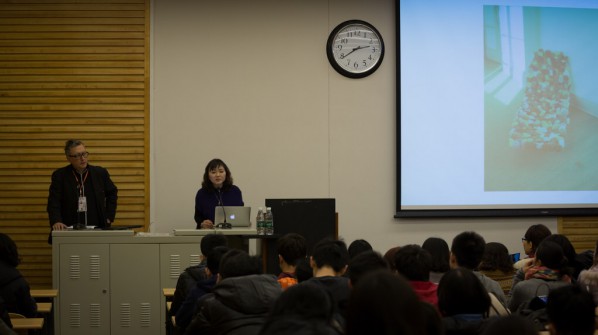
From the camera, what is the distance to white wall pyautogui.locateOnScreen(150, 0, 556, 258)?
26.5 ft

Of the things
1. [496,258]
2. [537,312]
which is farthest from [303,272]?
[496,258]

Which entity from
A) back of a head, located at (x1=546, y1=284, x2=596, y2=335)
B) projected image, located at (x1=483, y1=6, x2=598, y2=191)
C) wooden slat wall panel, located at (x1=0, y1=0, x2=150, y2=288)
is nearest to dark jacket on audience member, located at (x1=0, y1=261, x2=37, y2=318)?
wooden slat wall panel, located at (x1=0, y1=0, x2=150, y2=288)

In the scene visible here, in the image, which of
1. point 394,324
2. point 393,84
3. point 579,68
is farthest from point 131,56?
point 394,324

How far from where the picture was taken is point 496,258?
5.50m

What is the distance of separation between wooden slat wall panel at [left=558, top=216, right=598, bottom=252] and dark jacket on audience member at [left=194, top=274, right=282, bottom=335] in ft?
20.2

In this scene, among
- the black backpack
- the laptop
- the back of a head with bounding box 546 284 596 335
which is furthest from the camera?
the laptop

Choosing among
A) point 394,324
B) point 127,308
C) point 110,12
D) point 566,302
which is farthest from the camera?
point 110,12

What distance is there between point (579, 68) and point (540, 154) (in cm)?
111

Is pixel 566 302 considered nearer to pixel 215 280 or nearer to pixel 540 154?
pixel 215 280

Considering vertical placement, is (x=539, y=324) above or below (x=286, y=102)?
below

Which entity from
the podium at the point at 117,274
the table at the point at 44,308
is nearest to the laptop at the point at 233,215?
the podium at the point at 117,274

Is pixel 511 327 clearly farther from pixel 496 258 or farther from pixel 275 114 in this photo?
pixel 275 114

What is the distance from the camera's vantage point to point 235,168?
818 cm

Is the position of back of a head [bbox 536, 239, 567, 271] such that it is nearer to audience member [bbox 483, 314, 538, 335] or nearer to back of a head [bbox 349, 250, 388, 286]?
back of a head [bbox 349, 250, 388, 286]
